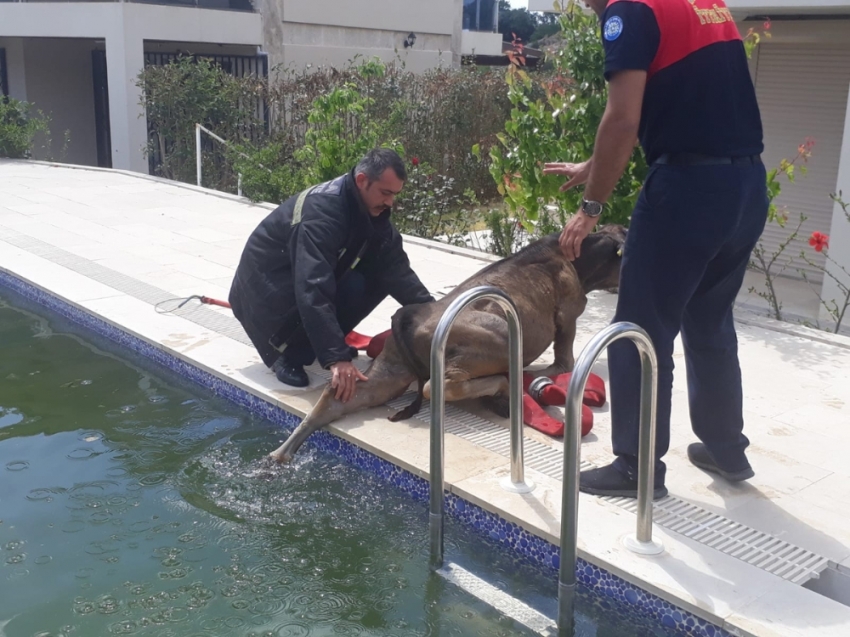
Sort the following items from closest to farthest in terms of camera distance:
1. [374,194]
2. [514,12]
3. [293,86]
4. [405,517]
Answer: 1. [405,517]
2. [374,194]
3. [293,86]
4. [514,12]

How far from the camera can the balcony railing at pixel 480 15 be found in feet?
88.8

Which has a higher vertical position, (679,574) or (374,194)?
(374,194)

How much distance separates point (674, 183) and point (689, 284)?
16.5 inches

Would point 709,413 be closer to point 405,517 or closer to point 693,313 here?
point 693,313

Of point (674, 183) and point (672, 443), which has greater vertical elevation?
point (674, 183)

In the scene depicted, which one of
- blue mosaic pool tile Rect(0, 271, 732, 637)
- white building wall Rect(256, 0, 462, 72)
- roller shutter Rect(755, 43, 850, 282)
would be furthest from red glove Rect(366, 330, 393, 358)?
white building wall Rect(256, 0, 462, 72)

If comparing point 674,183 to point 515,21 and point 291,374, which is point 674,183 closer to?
point 291,374

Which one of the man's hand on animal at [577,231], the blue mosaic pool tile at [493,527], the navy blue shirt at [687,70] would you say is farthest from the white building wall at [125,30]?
the navy blue shirt at [687,70]

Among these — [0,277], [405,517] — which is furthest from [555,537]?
[0,277]

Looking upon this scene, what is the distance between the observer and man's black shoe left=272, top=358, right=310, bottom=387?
18.5ft

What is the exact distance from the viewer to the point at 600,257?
5770 mm

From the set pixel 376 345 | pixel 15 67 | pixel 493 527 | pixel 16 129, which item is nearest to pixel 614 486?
pixel 493 527

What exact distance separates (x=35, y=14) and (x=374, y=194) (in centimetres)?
1571

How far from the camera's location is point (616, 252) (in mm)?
5770
